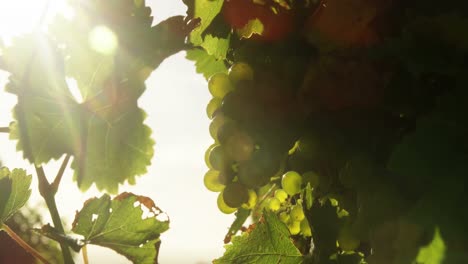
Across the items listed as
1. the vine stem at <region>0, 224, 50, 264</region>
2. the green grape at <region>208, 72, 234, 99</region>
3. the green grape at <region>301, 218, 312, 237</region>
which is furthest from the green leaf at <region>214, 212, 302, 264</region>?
the vine stem at <region>0, 224, 50, 264</region>

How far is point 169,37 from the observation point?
1365 mm

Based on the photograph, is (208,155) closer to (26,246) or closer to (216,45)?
(216,45)

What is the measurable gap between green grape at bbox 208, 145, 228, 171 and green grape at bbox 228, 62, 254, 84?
5.7 inches

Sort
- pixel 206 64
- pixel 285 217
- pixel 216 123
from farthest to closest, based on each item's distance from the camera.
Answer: pixel 206 64 < pixel 285 217 < pixel 216 123

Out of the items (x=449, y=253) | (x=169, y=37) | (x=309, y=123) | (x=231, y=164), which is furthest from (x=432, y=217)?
(x=169, y=37)

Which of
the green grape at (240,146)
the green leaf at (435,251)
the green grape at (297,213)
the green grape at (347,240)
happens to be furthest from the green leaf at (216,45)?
the green leaf at (435,251)

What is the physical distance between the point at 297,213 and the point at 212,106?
0.33m

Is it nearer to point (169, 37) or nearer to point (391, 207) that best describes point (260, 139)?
point (391, 207)

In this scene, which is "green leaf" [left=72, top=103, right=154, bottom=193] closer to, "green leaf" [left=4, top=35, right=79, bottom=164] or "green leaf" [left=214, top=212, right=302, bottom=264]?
"green leaf" [left=4, top=35, right=79, bottom=164]

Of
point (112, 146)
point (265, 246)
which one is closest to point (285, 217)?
point (265, 246)

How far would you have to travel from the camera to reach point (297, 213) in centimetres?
130

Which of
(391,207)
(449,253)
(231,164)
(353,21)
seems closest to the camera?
(449,253)

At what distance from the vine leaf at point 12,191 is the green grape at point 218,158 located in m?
0.48

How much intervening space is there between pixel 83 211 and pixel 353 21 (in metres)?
0.77
